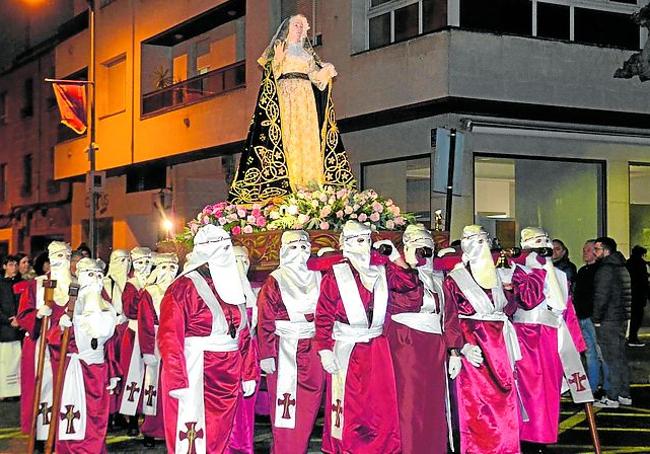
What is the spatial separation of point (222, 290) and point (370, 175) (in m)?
12.6

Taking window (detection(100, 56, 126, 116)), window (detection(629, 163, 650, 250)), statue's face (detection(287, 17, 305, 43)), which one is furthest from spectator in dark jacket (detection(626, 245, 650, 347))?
window (detection(100, 56, 126, 116))

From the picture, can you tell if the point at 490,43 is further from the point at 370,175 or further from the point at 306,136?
the point at 306,136

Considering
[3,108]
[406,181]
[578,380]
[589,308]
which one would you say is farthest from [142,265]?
[3,108]

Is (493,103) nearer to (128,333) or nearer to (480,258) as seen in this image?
(128,333)

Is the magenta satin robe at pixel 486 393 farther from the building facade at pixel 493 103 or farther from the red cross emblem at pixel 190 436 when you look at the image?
Answer: the building facade at pixel 493 103

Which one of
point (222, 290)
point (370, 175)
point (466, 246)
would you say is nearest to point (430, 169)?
point (370, 175)

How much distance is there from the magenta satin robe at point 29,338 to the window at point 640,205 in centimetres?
1308

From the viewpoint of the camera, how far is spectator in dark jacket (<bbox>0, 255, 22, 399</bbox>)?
1377 cm

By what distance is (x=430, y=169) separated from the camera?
59.7 feet

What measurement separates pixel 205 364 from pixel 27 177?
34474mm

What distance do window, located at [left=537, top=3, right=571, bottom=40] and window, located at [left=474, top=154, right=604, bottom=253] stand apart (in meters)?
2.32

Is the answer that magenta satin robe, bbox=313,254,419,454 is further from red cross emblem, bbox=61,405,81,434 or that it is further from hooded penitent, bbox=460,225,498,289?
red cross emblem, bbox=61,405,81,434

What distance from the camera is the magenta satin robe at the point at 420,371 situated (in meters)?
8.41

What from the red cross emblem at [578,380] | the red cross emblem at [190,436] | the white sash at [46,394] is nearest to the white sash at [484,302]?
the red cross emblem at [578,380]
